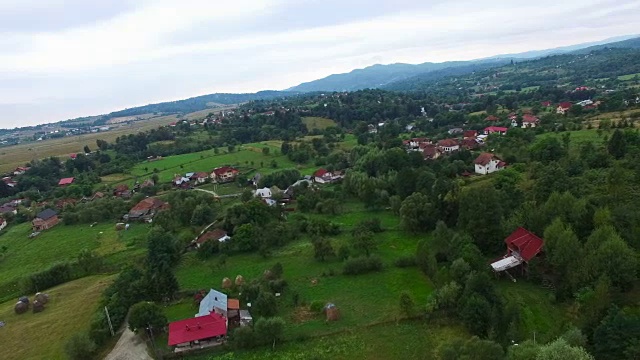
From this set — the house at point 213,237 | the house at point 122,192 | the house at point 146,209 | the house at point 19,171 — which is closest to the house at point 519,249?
the house at point 213,237

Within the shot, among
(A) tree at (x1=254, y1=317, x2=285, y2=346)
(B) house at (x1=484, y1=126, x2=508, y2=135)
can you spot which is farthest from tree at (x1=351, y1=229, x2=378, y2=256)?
(B) house at (x1=484, y1=126, x2=508, y2=135)

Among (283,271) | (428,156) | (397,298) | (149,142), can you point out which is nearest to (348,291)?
(397,298)

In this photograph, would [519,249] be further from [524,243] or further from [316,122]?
[316,122]

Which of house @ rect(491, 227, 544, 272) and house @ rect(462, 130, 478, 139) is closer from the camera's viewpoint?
house @ rect(491, 227, 544, 272)

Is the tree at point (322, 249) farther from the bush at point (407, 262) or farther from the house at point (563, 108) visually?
the house at point (563, 108)

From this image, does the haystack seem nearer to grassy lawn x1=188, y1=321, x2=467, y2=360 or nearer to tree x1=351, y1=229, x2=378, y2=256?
grassy lawn x1=188, y1=321, x2=467, y2=360

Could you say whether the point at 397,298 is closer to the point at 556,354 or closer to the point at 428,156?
the point at 556,354

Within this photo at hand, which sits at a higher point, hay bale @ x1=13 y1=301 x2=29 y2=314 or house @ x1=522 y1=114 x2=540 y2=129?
house @ x1=522 y1=114 x2=540 y2=129
